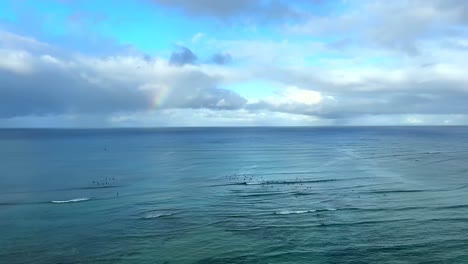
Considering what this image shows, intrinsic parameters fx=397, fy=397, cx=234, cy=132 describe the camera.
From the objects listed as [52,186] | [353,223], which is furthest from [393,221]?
[52,186]

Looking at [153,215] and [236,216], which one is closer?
[236,216]

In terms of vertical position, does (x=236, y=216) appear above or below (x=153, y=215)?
below

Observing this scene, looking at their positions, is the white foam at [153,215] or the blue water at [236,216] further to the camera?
the white foam at [153,215]

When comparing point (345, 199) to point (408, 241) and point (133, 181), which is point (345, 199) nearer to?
point (408, 241)

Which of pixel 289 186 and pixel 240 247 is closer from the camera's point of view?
pixel 240 247

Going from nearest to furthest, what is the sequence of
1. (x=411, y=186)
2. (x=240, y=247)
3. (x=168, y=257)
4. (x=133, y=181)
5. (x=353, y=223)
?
(x=168, y=257)
(x=240, y=247)
(x=353, y=223)
(x=411, y=186)
(x=133, y=181)

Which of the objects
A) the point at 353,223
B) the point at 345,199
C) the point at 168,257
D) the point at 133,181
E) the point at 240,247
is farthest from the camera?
the point at 133,181

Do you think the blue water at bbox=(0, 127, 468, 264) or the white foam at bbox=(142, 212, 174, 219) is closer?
the blue water at bbox=(0, 127, 468, 264)

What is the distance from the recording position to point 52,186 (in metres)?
92.9

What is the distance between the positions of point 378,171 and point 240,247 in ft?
246

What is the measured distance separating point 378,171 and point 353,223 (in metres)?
58.3

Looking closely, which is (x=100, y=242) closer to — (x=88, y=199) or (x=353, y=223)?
(x=88, y=199)

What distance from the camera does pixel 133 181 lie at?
100 m

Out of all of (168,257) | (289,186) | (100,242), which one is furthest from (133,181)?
(168,257)
